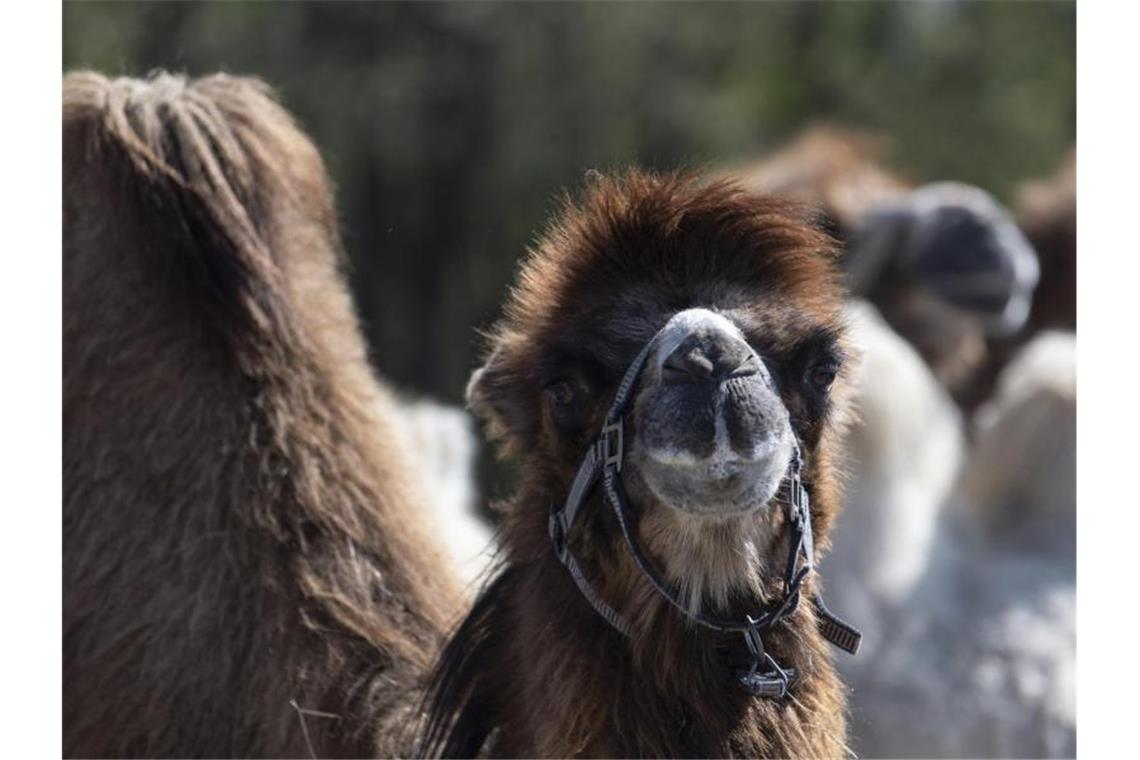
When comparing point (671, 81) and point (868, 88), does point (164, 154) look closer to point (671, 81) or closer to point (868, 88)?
point (671, 81)

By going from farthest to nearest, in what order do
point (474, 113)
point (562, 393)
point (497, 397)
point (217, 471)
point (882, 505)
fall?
1. point (474, 113)
2. point (882, 505)
3. point (217, 471)
4. point (497, 397)
5. point (562, 393)

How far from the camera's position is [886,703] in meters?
4.73

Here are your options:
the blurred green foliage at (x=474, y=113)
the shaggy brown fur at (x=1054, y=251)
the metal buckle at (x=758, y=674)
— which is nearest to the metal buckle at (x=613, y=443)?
the metal buckle at (x=758, y=674)

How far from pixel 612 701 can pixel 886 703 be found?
9.09 ft

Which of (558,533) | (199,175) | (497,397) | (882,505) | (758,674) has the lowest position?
(882,505)

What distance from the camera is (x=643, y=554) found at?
2.12 metres

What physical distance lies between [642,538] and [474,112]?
1065 centimetres

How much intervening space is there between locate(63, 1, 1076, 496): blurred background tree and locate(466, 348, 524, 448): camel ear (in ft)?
28.5

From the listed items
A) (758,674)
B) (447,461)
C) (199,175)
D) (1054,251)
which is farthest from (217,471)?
(1054,251)

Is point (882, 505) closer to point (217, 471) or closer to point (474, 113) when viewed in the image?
point (217, 471)

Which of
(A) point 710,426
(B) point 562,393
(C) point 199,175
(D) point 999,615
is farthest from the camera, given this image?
(D) point 999,615

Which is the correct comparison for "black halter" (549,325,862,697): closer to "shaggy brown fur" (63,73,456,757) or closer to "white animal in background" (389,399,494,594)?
"shaggy brown fur" (63,73,456,757)

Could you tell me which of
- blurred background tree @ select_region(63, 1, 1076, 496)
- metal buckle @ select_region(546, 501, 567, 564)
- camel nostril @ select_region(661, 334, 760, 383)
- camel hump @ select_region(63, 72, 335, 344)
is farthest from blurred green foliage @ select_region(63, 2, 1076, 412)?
camel nostril @ select_region(661, 334, 760, 383)

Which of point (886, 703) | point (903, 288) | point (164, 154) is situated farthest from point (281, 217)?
point (903, 288)
